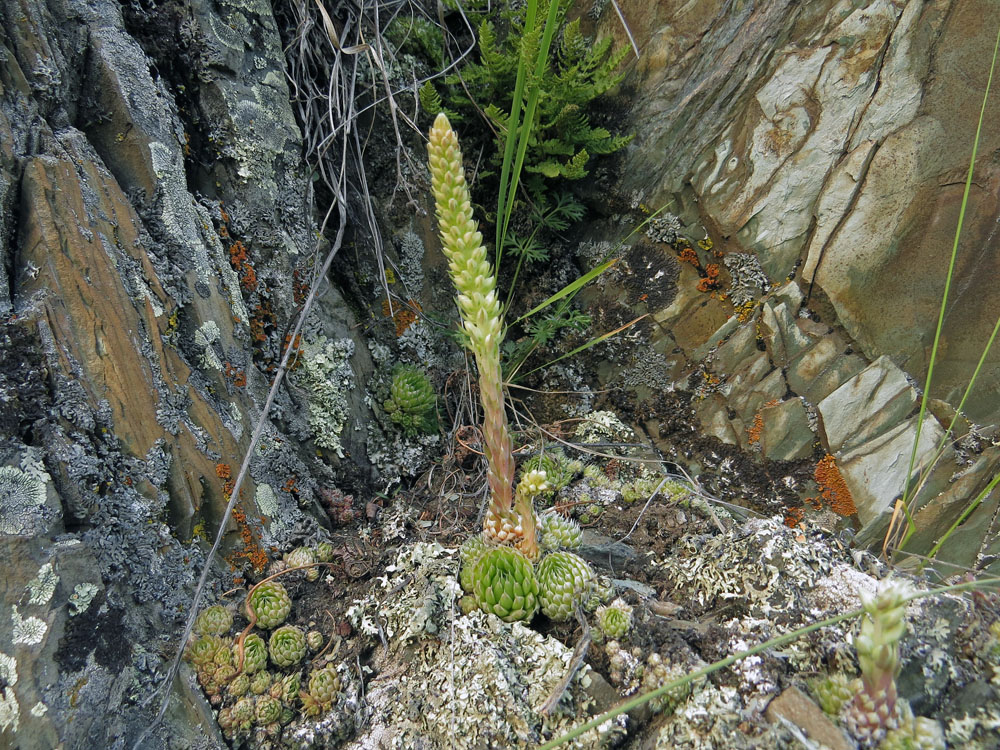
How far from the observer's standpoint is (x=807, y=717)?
165 cm

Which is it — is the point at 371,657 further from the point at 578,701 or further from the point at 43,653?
the point at 43,653

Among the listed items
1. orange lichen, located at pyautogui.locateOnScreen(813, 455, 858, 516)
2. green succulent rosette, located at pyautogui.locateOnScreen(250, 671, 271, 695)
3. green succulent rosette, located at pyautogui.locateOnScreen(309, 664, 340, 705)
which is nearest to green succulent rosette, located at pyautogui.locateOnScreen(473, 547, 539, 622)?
green succulent rosette, located at pyautogui.locateOnScreen(309, 664, 340, 705)

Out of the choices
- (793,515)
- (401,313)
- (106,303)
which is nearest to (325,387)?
(401,313)

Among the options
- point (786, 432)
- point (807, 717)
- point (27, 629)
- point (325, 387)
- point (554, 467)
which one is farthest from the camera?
point (786, 432)

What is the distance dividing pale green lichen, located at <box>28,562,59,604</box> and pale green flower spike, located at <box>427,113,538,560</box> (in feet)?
4.84

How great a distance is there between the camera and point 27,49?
215 centimetres

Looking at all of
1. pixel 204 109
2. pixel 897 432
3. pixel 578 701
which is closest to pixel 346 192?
pixel 204 109

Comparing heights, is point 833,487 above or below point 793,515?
above

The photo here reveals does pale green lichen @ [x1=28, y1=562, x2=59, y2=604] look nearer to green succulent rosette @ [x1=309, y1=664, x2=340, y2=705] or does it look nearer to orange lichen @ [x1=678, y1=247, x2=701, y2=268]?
green succulent rosette @ [x1=309, y1=664, x2=340, y2=705]

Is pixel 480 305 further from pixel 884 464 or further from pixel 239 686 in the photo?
pixel 884 464

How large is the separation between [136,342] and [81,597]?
93 cm

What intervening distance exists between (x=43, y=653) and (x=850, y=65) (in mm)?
4234

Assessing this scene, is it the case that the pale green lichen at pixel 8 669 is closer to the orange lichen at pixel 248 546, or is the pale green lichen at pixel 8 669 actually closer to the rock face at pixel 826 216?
the orange lichen at pixel 248 546

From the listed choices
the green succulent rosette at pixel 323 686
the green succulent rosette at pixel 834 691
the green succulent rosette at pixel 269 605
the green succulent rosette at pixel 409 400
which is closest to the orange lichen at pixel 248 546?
the green succulent rosette at pixel 269 605
